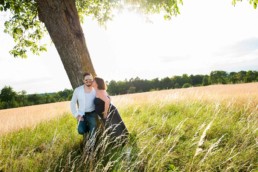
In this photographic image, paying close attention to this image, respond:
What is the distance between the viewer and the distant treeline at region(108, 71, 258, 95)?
65375 mm

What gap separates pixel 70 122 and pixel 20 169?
4.27 m

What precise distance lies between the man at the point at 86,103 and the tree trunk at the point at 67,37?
301 millimetres

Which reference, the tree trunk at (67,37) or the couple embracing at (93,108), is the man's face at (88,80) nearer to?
the couple embracing at (93,108)

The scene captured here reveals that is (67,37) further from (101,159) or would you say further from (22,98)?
(22,98)

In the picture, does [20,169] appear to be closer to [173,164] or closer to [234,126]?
[173,164]

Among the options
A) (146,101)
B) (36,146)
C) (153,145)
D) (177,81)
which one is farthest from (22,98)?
(153,145)

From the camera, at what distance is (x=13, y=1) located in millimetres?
8109

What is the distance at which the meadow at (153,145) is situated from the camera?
4.71 metres

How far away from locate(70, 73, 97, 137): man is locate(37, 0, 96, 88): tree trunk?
0.30 m

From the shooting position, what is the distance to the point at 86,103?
642 centimetres

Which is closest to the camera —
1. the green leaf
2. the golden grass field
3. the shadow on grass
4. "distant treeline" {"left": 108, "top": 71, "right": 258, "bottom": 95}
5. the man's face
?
the shadow on grass

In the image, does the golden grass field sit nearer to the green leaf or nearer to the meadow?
the meadow

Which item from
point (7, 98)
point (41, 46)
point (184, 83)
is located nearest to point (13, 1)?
point (41, 46)

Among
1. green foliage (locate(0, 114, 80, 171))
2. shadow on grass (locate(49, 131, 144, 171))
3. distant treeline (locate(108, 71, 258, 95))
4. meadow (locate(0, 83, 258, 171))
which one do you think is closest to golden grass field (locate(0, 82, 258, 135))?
meadow (locate(0, 83, 258, 171))
